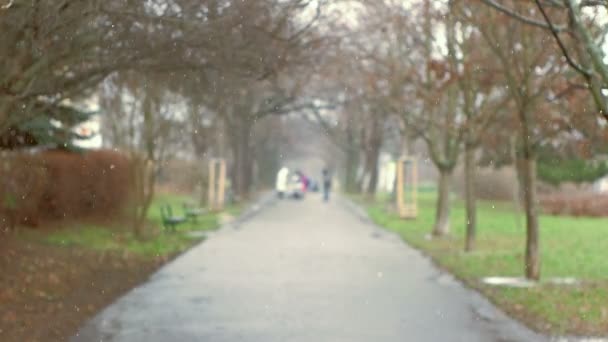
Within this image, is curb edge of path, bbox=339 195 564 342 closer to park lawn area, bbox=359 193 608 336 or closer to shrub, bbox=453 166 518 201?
park lawn area, bbox=359 193 608 336

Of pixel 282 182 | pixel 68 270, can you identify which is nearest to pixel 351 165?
pixel 282 182

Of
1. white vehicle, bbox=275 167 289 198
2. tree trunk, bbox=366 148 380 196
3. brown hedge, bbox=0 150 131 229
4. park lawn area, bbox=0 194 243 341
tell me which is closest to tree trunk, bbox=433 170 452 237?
park lawn area, bbox=0 194 243 341

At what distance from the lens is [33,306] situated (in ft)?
37.5

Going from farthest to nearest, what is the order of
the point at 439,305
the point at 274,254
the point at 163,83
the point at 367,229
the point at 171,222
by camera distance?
the point at 367,229 → the point at 171,222 → the point at 274,254 → the point at 163,83 → the point at 439,305

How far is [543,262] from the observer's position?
17.8 m

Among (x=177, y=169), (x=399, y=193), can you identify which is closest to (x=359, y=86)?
(x=399, y=193)

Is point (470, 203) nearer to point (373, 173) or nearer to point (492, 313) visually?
point (492, 313)

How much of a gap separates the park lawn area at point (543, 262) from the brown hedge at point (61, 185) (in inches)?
338

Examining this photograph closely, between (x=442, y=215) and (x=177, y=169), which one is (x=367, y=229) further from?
(x=177, y=169)

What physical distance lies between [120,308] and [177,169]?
47.8 m

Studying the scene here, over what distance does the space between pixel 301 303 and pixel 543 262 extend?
7239 mm

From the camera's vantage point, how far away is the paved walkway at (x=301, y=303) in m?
9.73

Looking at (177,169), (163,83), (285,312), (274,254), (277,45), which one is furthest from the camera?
(177,169)

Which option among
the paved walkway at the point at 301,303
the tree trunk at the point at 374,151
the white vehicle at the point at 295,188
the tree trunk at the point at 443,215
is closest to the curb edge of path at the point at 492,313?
the paved walkway at the point at 301,303
